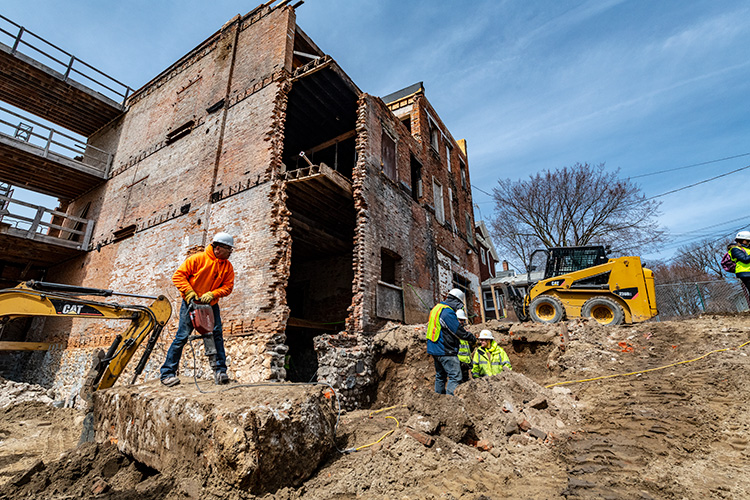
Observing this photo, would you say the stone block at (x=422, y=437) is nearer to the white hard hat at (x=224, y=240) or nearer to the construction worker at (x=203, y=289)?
the construction worker at (x=203, y=289)

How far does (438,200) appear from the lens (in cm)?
1417

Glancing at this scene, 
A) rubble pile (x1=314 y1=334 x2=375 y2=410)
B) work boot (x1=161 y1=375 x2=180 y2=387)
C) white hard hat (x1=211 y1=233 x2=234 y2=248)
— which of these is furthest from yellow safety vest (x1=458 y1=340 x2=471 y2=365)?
work boot (x1=161 y1=375 x2=180 y2=387)

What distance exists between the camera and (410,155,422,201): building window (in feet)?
41.4

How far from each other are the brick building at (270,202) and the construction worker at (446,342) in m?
2.26

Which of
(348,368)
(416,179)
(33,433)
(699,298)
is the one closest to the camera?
(348,368)

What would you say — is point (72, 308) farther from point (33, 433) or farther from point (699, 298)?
point (699, 298)

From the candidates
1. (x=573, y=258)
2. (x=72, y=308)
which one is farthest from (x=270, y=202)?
(x=573, y=258)

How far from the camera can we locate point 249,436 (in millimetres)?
2754

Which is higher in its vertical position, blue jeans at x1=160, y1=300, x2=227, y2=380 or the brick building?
the brick building

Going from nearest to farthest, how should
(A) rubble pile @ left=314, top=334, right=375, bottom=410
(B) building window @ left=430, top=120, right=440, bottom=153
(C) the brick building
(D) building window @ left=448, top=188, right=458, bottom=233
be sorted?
(A) rubble pile @ left=314, top=334, right=375, bottom=410, (C) the brick building, (D) building window @ left=448, top=188, right=458, bottom=233, (B) building window @ left=430, top=120, right=440, bottom=153

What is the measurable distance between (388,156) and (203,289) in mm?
7807

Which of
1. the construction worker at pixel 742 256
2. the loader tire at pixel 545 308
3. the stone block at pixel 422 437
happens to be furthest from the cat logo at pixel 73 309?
the construction worker at pixel 742 256

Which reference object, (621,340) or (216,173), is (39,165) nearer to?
(216,173)

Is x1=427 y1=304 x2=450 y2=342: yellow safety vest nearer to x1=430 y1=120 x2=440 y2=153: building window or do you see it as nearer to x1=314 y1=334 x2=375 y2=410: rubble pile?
x1=314 y1=334 x2=375 y2=410: rubble pile
